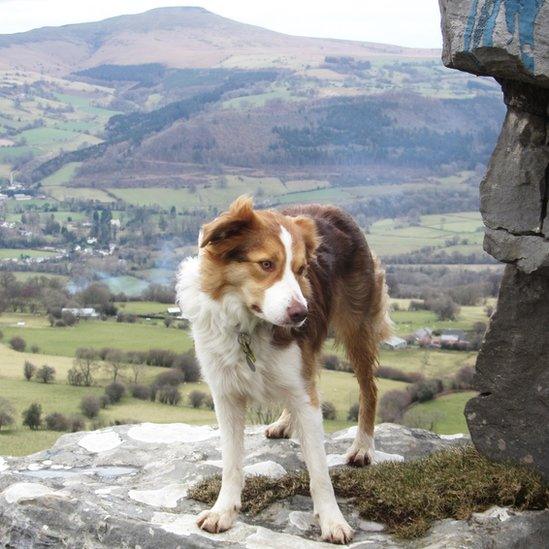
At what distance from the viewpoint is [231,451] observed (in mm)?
7957

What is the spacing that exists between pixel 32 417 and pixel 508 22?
15275 millimetres

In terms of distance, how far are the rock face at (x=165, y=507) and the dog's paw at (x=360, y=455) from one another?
119 millimetres

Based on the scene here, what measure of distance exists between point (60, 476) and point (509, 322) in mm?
4565

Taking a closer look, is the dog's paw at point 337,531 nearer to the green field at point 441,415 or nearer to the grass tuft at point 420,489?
the grass tuft at point 420,489

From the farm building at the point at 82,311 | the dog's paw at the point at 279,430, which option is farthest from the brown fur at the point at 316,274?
the farm building at the point at 82,311

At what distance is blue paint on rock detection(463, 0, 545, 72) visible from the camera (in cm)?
671

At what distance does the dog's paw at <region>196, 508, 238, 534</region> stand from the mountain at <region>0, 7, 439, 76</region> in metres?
111

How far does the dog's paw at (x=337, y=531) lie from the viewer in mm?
7430

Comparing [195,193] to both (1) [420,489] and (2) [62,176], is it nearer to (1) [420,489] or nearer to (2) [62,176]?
(2) [62,176]

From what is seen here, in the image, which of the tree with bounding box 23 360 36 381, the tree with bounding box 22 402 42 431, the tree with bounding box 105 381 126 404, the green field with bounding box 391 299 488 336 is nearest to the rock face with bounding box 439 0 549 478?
the tree with bounding box 22 402 42 431

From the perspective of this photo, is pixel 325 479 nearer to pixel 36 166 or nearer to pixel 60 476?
pixel 60 476

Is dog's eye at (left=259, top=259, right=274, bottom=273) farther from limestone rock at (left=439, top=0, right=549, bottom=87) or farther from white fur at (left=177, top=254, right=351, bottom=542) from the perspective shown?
limestone rock at (left=439, top=0, right=549, bottom=87)

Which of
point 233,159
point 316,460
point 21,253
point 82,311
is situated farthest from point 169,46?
point 316,460

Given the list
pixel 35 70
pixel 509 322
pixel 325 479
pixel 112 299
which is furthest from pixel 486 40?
pixel 35 70
